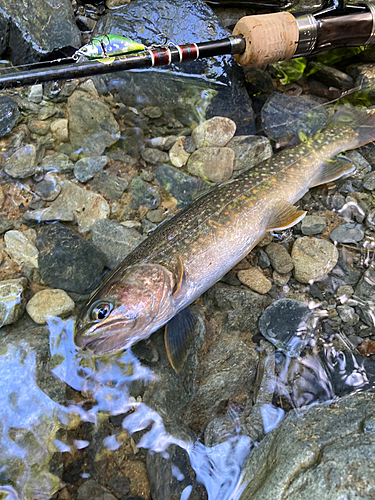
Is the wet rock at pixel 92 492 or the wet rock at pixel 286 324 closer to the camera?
the wet rock at pixel 92 492

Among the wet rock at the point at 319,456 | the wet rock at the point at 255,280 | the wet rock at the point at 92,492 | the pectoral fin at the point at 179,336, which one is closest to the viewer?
the wet rock at the point at 319,456

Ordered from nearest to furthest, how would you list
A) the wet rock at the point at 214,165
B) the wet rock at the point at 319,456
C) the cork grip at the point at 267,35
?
the wet rock at the point at 319,456
the cork grip at the point at 267,35
the wet rock at the point at 214,165

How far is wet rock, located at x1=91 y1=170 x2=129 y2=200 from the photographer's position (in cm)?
348

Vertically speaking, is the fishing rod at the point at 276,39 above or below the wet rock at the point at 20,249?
above

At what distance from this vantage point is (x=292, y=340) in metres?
2.84

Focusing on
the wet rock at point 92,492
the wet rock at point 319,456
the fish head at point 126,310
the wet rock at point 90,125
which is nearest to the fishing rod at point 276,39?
the wet rock at point 90,125

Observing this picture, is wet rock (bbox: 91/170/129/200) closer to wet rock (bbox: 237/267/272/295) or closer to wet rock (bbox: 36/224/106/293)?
wet rock (bbox: 36/224/106/293)

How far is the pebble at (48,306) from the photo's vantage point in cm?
277

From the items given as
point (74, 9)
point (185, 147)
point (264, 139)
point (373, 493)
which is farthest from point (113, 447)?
point (74, 9)

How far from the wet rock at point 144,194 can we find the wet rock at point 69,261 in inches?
26.0

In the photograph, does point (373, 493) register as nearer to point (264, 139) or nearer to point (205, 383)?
point (205, 383)

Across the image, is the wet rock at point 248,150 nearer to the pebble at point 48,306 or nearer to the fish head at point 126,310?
the fish head at point 126,310

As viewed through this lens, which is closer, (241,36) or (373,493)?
(373,493)

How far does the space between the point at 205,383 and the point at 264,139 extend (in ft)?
7.82
